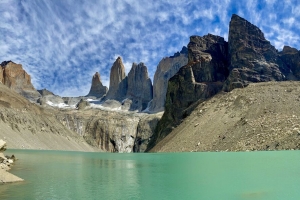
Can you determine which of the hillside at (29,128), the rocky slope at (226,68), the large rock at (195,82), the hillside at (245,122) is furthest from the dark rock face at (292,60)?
the hillside at (29,128)

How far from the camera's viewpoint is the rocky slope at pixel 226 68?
91.6m

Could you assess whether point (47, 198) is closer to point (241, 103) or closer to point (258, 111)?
point (258, 111)

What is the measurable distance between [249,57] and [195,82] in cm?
1905

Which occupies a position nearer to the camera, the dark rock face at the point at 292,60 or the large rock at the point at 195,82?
the large rock at the point at 195,82

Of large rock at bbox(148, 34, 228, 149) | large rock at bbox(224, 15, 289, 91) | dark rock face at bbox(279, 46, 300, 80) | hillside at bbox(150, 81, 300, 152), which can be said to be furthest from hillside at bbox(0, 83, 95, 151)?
dark rock face at bbox(279, 46, 300, 80)

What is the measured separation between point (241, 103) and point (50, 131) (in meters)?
93.2

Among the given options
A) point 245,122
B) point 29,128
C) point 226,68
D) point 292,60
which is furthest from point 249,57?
point 29,128

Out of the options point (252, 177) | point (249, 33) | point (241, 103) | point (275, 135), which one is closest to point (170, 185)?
point (252, 177)

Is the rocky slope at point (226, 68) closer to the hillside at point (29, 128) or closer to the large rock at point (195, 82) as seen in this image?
the large rock at point (195, 82)

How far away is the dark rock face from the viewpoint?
97.5 metres

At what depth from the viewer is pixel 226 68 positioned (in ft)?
343

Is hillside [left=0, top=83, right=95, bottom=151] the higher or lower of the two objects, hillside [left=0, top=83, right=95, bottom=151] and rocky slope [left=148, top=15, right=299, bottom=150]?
the lower

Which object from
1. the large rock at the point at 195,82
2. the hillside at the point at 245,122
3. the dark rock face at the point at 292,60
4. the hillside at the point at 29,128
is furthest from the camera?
the hillside at the point at 29,128

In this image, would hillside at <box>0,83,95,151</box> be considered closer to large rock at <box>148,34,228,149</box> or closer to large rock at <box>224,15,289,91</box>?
large rock at <box>148,34,228,149</box>
